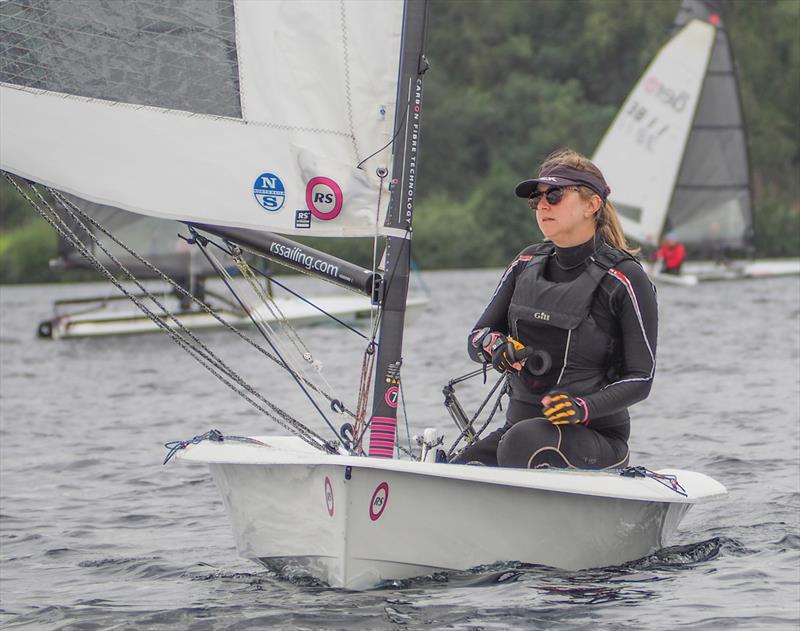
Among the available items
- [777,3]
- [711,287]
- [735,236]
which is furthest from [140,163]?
[777,3]

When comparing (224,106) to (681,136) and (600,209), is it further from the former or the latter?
(681,136)

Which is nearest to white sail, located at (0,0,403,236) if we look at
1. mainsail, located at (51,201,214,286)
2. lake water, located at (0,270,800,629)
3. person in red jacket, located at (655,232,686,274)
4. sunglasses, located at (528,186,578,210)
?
sunglasses, located at (528,186,578,210)

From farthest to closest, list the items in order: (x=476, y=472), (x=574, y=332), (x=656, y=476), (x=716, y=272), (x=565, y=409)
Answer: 1. (x=716, y=272)
2. (x=656, y=476)
3. (x=574, y=332)
4. (x=565, y=409)
5. (x=476, y=472)

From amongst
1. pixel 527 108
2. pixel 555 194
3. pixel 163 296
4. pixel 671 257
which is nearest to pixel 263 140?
pixel 555 194

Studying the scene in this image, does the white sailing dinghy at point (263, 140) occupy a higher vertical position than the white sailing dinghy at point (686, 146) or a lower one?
lower

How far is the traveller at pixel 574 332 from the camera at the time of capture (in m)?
4.94

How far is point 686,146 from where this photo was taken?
30.0 m

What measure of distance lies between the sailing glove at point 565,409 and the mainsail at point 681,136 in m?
25.5

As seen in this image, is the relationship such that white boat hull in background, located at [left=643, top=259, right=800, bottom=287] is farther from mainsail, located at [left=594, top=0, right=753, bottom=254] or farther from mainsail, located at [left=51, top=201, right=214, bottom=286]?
mainsail, located at [left=51, top=201, right=214, bottom=286]

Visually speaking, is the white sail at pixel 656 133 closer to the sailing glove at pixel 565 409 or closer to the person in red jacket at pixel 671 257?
the person in red jacket at pixel 671 257

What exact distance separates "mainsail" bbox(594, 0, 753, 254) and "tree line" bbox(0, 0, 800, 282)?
7.95 metres

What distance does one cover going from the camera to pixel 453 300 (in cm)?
Answer: 2638

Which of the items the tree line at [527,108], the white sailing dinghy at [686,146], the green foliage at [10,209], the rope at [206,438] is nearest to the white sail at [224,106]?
the rope at [206,438]

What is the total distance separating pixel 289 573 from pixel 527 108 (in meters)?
49.3
